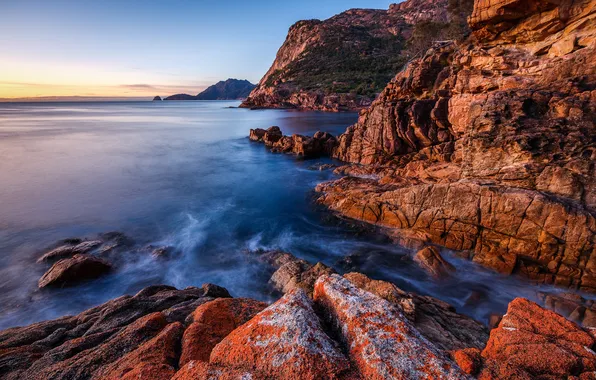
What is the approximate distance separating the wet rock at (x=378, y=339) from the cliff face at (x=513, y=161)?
1034 centimetres

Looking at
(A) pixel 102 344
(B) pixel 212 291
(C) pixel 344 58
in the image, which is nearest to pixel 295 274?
(B) pixel 212 291

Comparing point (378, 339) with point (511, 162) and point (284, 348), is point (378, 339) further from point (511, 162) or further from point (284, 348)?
point (511, 162)

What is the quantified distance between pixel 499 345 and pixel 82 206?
847 inches

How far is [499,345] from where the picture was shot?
3.47 meters

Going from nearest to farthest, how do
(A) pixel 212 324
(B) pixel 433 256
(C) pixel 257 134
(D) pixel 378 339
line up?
(D) pixel 378 339 → (A) pixel 212 324 → (B) pixel 433 256 → (C) pixel 257 134

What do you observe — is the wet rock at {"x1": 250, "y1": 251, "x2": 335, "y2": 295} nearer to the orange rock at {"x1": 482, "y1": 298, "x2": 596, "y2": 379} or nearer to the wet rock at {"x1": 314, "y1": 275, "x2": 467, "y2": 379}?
the wet rock at {"x1": 314, "y1": 275, "x2": 467, "y2": 379}

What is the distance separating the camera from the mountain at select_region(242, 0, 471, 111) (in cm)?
8969

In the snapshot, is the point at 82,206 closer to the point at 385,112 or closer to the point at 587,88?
the point at 385,112

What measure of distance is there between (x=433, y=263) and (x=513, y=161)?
641 centimetres

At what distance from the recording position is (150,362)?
324 centimetres

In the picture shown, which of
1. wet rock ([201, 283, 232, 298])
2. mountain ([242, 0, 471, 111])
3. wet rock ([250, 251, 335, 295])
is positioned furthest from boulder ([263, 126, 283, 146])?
mountain ([242, 0, 471, 111])

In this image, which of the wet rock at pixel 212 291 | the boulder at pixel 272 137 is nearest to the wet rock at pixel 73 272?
the wet rock at pixel 212 291

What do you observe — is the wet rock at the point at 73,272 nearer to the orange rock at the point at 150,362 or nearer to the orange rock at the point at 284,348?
the orange rock at the point at 150,362

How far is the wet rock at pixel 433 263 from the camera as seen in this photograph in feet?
35.7
